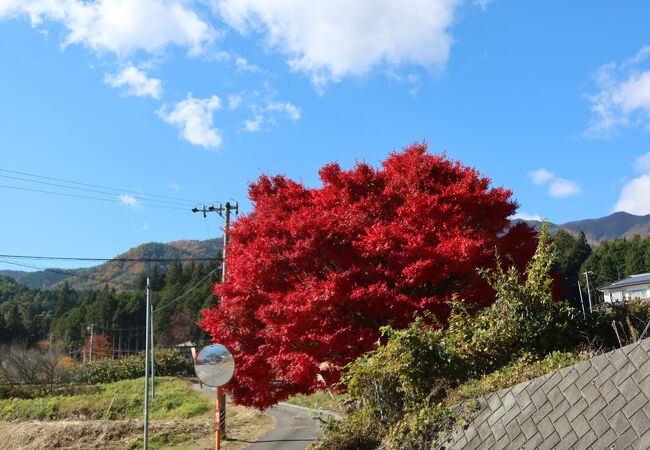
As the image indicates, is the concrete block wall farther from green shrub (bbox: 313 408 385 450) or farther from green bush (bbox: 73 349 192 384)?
green bush (bbox: 73 349 192 384)

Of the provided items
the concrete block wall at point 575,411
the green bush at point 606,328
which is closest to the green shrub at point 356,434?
the concrete block wall at point 575,411

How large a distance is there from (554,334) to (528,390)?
2.66 metres

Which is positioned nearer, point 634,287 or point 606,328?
point 606,328

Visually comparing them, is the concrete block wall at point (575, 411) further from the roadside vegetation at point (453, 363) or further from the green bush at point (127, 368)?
the green bush at point (127, 368)

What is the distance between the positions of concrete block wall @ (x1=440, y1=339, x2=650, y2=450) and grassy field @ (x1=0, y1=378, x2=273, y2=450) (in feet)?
43.4

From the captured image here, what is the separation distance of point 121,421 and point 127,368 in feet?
85.0

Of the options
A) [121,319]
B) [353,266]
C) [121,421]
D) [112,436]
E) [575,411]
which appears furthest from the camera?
[121,319]

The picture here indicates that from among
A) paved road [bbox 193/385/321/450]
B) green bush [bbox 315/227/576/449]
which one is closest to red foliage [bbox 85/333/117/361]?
paved road [bbox 193/385/321/450]

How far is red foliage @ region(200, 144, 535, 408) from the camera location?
10.8 meters

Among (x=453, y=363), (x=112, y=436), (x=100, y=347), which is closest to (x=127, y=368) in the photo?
(x=112, y=436)

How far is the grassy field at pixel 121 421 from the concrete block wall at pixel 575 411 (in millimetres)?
13240

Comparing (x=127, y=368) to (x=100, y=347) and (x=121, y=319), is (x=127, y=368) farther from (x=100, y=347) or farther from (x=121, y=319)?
(x=121, y=319)

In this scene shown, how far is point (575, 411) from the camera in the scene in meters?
6.10

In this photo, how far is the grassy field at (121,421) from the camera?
63.1ft
